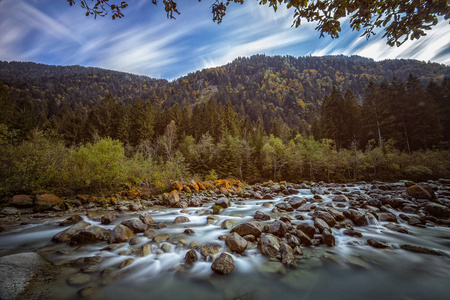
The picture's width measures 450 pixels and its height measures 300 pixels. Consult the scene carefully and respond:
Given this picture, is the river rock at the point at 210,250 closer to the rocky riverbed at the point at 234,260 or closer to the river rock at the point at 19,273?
the rocky riverbed at the point at 234,260

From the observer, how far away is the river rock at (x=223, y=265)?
385 cm

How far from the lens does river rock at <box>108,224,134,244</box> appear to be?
17.5ft

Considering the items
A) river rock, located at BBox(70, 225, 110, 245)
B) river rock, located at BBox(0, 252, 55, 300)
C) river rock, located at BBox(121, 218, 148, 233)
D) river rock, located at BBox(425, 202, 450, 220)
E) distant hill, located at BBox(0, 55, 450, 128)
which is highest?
distant hill, located at BBox(0, 55, 450, 128)

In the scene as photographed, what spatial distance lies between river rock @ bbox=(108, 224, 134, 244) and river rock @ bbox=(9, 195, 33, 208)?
7917 millimetres

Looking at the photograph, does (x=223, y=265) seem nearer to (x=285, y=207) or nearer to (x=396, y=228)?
(x=285, y=207)

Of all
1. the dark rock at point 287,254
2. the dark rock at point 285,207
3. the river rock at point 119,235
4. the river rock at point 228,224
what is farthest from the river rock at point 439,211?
the river rock at point 119,235

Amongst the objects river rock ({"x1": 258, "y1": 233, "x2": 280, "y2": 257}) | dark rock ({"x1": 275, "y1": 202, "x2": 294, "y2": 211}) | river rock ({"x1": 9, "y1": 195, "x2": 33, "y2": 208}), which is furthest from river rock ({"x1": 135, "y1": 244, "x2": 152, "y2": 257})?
river rock ({"x1": 9, "y1": 195, "x2": 33, "y2": 208})

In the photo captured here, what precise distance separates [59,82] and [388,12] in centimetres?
20181

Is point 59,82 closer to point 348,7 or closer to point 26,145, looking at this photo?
point 26,145

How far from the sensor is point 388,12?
8.75ft

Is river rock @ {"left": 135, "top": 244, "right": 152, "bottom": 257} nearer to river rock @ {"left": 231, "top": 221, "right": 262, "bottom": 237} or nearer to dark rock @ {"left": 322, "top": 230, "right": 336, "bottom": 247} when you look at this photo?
river rock @ {"left": 231, "top": 221, "right": 262, "bottom": 237}

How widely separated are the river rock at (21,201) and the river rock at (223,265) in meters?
11.6

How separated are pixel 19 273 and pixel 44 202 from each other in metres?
8.52

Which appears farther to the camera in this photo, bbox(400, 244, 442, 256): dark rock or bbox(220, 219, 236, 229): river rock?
bbox(220, 219, 236, 229): river rock
